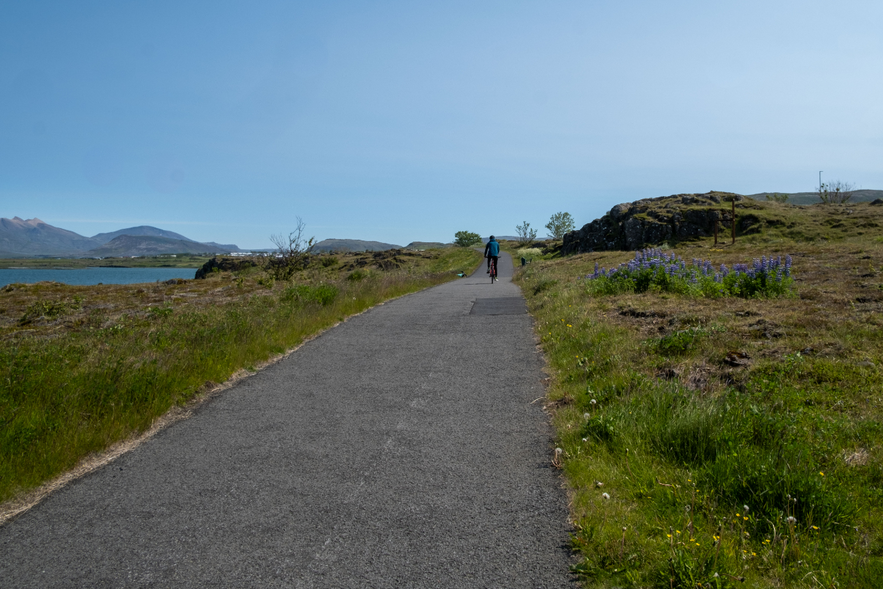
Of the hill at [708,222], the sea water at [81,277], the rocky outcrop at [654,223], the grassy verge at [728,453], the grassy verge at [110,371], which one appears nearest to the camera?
the grassy verge at [728,453]

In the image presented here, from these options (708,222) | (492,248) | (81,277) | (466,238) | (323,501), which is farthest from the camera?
(466,238)

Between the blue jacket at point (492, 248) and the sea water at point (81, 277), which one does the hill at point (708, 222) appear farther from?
the sea water at point (81, 277)

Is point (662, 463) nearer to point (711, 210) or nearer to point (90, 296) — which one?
point (90, 296)

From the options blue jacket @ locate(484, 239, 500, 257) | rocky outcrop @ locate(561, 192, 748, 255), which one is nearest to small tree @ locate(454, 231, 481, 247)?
rocky outcrop @ locate(561, 192, 748, 255)

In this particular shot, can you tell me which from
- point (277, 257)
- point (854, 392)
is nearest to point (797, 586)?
point (854, 392)

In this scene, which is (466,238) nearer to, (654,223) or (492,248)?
(654,223)

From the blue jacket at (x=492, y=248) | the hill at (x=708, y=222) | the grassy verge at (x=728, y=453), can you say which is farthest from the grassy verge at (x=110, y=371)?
the hill at (x=708, y=222)

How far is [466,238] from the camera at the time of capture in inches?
6280

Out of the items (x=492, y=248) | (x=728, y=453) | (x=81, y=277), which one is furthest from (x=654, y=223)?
(x=81, y=277)

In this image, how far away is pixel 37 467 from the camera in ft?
14.1

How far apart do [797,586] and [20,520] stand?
4.93 meters

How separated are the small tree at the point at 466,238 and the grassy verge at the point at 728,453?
150692 millimetres

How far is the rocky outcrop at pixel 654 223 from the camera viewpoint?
61312mm

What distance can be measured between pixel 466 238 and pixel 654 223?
98.4 meters
